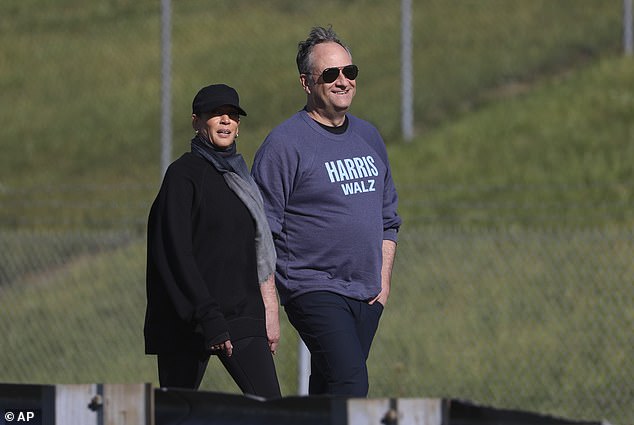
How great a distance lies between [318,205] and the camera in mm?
5578

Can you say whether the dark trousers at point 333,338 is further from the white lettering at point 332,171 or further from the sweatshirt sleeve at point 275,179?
the white lettering at point 332,171

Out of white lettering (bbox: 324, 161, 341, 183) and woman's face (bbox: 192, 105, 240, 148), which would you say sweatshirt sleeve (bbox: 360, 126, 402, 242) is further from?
woman's face (bbox: 192, 105, 240, 148)

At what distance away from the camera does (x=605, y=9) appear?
18.4 metres

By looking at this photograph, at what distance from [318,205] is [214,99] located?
65 cm

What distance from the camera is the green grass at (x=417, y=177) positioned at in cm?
969

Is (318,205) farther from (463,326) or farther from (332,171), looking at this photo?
(463,326)

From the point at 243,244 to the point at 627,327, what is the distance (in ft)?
15.6

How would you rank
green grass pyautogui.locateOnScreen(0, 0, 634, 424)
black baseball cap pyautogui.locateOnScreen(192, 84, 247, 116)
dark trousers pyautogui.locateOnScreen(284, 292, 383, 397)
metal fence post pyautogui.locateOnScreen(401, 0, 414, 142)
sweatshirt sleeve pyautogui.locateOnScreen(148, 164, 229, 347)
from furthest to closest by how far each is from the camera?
1. metal fence post pyautogui.locateOnScreen(401, 0, 414, 142)
2. green grass pyautogui.locateOnScreen(0, 0, 634, 424)
3. dark trousers pyautogui.locateOnScreen(284, 292, 383, 397)
4. black baseball cap pyautogui.locateOnScreen(192, 84, 247, 116)
5. sweatshirt sleeve pyautogui.locateOnScreen(148, 164, 229, 347)

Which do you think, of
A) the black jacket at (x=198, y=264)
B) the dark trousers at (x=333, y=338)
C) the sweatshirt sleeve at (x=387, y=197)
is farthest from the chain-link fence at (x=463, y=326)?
the black jacket at (x=198, y=264)

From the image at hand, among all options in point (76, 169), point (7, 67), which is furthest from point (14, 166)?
point (7, 67)

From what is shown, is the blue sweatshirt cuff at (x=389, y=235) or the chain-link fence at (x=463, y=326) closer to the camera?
the blue sweatshirt cuff at (x=389, y=235)

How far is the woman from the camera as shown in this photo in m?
5.14

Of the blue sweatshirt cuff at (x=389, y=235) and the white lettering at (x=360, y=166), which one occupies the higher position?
the white lettering at (x=360, y=166)

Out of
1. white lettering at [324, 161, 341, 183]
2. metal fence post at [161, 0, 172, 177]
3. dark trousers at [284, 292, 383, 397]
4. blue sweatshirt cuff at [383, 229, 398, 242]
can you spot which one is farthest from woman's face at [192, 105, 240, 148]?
metal fence post at [161, 0, 172, 177]
